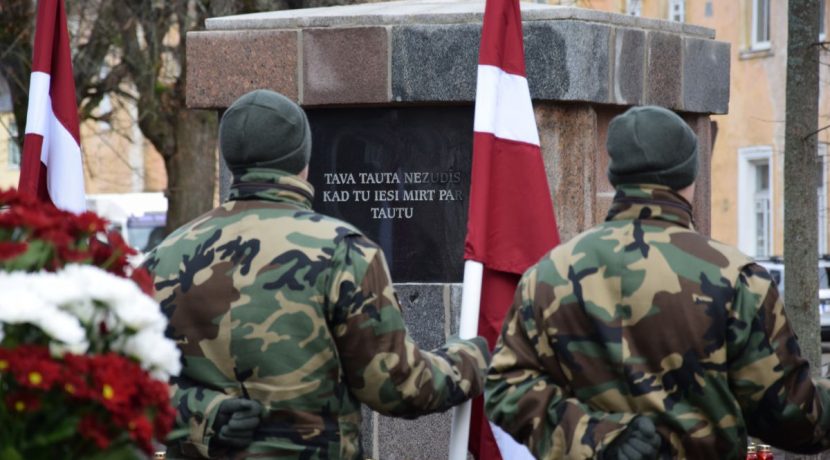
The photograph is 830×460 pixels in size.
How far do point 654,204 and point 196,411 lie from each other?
126 cm

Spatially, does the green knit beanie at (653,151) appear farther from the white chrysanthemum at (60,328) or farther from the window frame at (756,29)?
the window frame at (756,29)

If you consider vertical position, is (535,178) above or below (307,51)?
below

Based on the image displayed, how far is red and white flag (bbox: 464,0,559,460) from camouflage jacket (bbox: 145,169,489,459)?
110cm

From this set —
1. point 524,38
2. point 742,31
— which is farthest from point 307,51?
point 742,31

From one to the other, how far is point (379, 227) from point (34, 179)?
Result: 136cm

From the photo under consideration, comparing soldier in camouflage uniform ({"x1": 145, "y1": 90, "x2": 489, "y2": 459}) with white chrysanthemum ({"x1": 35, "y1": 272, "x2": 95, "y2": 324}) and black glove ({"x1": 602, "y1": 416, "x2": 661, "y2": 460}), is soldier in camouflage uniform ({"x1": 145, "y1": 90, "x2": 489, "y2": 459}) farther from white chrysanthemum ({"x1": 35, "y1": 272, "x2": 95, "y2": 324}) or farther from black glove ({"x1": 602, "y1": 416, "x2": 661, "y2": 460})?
white chrysanthemum ({"x1": 35, "y1": 272, "x2": 95, "y2": 324})

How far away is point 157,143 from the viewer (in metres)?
22.5

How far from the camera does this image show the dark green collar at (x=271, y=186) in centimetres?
447

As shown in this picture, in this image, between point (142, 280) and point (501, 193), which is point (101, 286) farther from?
point (501, 193)

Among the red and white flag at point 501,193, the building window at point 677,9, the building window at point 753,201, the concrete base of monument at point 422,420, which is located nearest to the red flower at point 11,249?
the red and white flag at point 501,193

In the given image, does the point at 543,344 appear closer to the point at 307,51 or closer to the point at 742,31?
the point at 307,51

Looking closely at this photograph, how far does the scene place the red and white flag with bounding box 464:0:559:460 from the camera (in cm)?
552

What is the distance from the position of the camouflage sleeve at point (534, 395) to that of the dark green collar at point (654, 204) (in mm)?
297

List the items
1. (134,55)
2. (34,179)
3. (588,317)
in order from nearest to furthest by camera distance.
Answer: (588,317) → (34,179) → (134,55)
